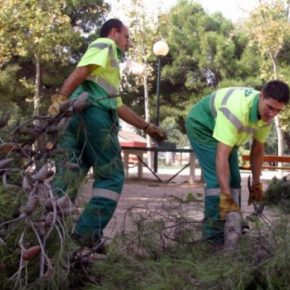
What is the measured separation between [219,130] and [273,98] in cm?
34

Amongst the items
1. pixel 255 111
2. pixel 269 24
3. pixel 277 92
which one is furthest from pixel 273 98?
pixel 269 24

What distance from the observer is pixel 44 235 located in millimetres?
2264

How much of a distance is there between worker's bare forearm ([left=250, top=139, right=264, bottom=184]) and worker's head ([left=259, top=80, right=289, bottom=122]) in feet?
2.19

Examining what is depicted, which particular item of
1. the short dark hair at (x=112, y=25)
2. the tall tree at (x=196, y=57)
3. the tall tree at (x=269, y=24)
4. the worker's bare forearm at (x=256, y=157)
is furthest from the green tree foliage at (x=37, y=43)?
the worker's bare forearm at (x=256, y=157)

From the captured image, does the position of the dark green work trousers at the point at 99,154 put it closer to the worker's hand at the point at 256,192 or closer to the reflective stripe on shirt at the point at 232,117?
the reflective stripe on shirt at the point at 232,117

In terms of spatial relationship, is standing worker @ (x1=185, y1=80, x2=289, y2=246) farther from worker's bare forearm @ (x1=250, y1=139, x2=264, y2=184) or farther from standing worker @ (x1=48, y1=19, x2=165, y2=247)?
standing worker @ (x1=48, y1=19, x2=165, y2=247)

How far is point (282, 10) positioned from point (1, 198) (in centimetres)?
1862

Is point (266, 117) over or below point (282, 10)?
below

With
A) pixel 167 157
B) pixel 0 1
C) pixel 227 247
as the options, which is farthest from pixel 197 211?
pixel 167 157

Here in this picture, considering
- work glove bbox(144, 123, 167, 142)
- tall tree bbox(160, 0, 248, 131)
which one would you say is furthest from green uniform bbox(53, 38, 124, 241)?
tall tree bbox(160, 0, 248, 131)

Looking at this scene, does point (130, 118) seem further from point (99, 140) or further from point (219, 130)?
point (219, 130)

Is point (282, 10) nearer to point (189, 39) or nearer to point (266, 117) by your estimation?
point (189, 39)

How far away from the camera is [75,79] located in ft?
11.3

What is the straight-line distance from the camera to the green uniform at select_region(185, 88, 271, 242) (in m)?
3.33
